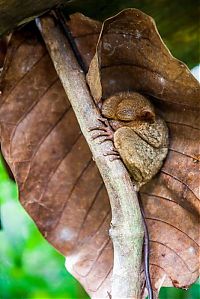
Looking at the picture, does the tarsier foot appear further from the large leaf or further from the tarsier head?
the large leaf

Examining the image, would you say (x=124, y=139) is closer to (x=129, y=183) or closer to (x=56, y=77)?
(x=129, y=183)

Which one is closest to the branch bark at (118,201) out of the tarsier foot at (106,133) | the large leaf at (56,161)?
the tarsier foot at (106,133)

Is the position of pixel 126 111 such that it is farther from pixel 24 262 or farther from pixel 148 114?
pixel 24 262

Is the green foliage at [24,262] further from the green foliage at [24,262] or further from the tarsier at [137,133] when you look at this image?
the tarsier at [137,133]

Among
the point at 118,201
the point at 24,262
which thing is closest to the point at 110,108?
the point at 118,201

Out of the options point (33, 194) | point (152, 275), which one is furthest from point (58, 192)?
point (152, 275)

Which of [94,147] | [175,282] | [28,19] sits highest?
[28,19]
